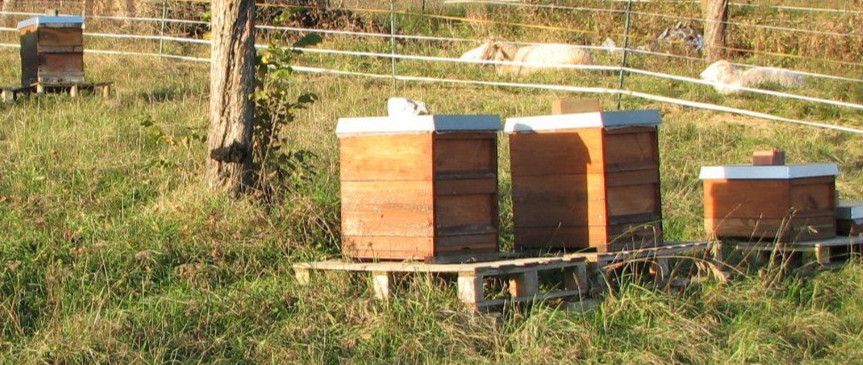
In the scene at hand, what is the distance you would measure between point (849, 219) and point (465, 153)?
3.48 metres

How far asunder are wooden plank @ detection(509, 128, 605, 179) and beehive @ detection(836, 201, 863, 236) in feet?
8.83

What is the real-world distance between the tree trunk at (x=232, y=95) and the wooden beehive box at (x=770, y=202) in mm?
3252

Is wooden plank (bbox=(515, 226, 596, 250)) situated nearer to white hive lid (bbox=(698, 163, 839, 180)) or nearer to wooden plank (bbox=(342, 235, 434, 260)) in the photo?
wooden plank (bbox=(342, 235, 434, 260))

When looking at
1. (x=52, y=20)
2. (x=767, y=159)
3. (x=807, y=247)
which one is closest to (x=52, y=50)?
(x=52, y=20)

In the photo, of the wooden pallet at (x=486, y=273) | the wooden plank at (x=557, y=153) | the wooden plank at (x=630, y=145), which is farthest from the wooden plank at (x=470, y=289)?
the wooden plank at (x=630, y=145)

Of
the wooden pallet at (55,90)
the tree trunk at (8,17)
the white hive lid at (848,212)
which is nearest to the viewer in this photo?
the white hive lid at (848,212)

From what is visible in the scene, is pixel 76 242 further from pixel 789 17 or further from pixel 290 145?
pixel 789 17

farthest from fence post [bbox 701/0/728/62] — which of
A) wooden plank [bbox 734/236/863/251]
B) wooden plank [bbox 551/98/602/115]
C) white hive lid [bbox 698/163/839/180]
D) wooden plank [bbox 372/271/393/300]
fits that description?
wooden plank [bbox 372/271/393/300]

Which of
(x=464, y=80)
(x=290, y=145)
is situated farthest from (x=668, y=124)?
(x=290, y=145)

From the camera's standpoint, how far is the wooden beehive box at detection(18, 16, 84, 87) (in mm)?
13469

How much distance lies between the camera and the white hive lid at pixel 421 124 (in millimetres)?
6750

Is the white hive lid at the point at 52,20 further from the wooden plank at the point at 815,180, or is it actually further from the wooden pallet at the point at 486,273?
the wooden plank at the point at 815,180

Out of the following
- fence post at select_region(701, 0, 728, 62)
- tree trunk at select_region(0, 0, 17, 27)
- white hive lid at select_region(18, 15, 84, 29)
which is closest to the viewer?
white hive lid at select_region(18, 15, 84, 29)

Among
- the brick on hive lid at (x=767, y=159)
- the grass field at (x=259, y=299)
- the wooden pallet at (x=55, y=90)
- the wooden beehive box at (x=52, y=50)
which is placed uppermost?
the wooden beehive box at (x=52, y=50)
